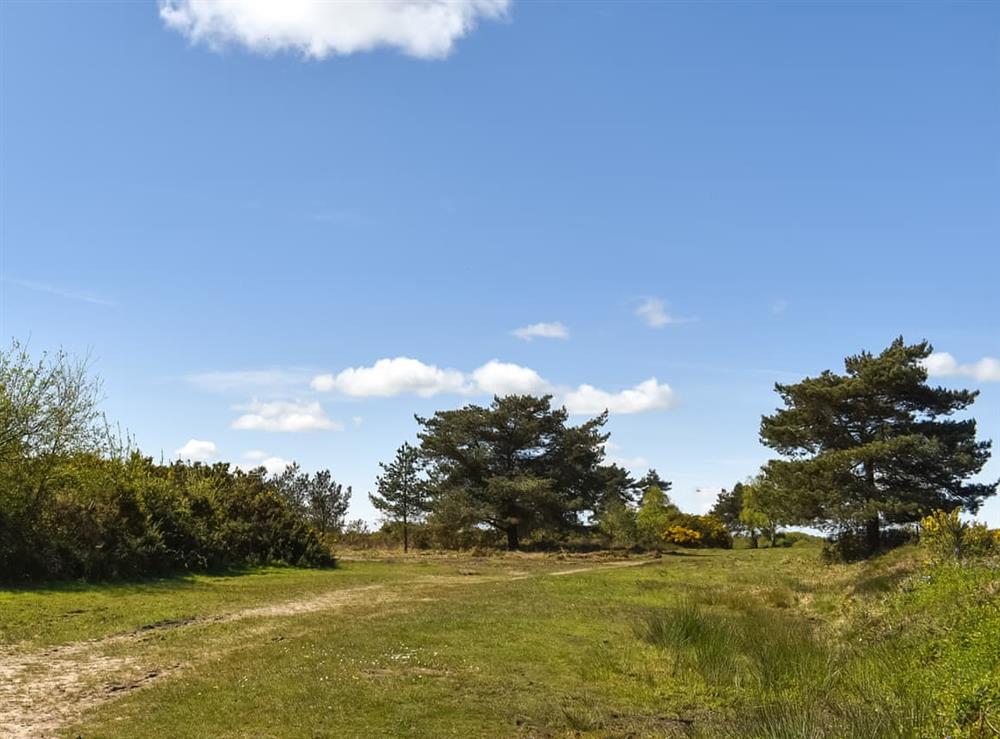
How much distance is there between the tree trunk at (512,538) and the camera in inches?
2260

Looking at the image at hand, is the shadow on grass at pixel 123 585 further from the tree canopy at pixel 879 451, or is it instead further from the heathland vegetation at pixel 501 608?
the tree canopy at pixel 879 451

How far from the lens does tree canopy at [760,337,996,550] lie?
34.8m

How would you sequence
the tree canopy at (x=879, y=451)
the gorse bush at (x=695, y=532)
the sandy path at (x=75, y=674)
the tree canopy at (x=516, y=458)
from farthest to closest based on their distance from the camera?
the gorse bush at (x=695, y=532)
the tree canopy at (x=516, y=458)
the tree canopy at (x=879, y=451)
the sandy path at (x=75, y=674)

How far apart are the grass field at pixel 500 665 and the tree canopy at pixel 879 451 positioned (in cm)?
1344

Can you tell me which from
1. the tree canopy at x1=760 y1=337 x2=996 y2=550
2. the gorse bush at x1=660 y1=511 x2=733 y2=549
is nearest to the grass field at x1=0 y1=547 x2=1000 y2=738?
the tree canopy at x1=760 y1=337 x2=996 y2=550

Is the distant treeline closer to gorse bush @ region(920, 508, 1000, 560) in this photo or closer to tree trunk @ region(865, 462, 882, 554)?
tree trunk @ region(865, 462, 882, 554)

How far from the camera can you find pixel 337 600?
22375 millimetres

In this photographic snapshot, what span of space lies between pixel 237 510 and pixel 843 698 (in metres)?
29.6

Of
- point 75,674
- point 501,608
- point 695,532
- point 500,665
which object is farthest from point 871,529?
point 75,674

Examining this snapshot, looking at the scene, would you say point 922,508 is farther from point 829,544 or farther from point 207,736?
point 207,736

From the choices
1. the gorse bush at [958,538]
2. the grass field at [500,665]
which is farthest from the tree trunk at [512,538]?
the gorse bush at [958,538]

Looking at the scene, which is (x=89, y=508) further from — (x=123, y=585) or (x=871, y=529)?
(x=871, y=529)

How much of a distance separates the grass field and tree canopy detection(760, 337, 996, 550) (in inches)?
529

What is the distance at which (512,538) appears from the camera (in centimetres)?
5784
